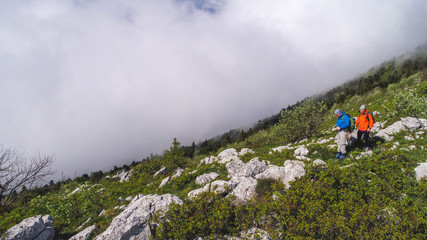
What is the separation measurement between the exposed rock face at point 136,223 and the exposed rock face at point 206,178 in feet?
15.1

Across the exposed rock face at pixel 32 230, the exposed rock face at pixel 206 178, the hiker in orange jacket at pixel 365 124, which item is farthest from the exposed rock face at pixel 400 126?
the exposed rock face at pixel 32 230

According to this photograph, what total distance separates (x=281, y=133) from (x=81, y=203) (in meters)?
24.8

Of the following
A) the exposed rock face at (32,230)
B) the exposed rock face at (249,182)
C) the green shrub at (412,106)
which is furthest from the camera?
the green shrub at (412,106)

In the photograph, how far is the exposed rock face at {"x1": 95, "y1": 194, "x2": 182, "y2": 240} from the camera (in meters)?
7.66

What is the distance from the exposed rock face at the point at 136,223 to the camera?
25.1ft

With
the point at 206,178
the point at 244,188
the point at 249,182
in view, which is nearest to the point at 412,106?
the point at 249,182

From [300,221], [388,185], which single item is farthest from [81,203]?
[388,185]

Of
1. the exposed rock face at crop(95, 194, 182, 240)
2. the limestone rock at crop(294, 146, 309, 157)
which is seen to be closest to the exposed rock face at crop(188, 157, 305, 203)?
the exposed rock face at crop(95, 194, 182, 240)

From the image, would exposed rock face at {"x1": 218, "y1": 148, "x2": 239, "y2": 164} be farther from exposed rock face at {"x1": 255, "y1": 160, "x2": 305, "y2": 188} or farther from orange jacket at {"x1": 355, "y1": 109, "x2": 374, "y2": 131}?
orange jacket at {"x1": 355, "y1": 109, "x2": 374, "y2": 131}

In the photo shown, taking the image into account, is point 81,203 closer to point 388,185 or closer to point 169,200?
point 169,200

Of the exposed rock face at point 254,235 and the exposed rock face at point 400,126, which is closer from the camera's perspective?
the exposed rock face at point 254,235

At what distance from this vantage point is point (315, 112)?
2362 centimetres

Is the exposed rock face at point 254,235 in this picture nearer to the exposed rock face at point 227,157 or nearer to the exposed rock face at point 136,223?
the exposed rock face at point 136,223

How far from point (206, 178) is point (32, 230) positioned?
33.1ft
